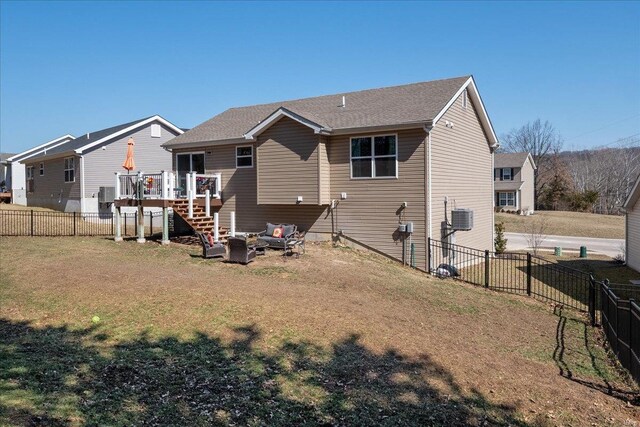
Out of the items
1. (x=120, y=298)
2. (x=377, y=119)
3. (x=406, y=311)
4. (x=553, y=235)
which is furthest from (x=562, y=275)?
(x=553, y=235)

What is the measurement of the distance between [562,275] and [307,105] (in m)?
12.7

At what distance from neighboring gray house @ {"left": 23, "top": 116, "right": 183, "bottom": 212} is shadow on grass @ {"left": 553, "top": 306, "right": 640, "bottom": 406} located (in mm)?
21873

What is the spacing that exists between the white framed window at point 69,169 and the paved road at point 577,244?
25874 mm

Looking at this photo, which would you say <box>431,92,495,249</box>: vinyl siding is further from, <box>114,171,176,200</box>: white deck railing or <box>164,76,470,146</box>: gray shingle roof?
<box>114,171,176,200</box>: white deck railing

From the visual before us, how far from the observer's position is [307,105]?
2148 cm

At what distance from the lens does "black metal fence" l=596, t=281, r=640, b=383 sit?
695cm

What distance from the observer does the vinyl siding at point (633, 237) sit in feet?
61.4

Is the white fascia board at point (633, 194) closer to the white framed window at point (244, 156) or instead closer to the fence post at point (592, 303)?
the fence post at point (592, 303)

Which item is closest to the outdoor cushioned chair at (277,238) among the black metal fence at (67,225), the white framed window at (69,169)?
the black metal fence at (67,225)

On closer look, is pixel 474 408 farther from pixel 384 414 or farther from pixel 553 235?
pixel 553 235

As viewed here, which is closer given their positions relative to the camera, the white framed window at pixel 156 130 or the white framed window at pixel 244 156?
the white framed window at pixel 244 156

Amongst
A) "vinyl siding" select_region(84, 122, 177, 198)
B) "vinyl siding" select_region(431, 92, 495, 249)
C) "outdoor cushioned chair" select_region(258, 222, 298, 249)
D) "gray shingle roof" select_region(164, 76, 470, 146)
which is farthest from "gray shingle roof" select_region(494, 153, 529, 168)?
"outdoor cushioned chair" select_region(258, 222, 298, 249)

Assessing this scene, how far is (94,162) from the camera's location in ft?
90.3

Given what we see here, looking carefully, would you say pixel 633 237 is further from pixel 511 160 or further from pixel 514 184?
pixel 511 160
